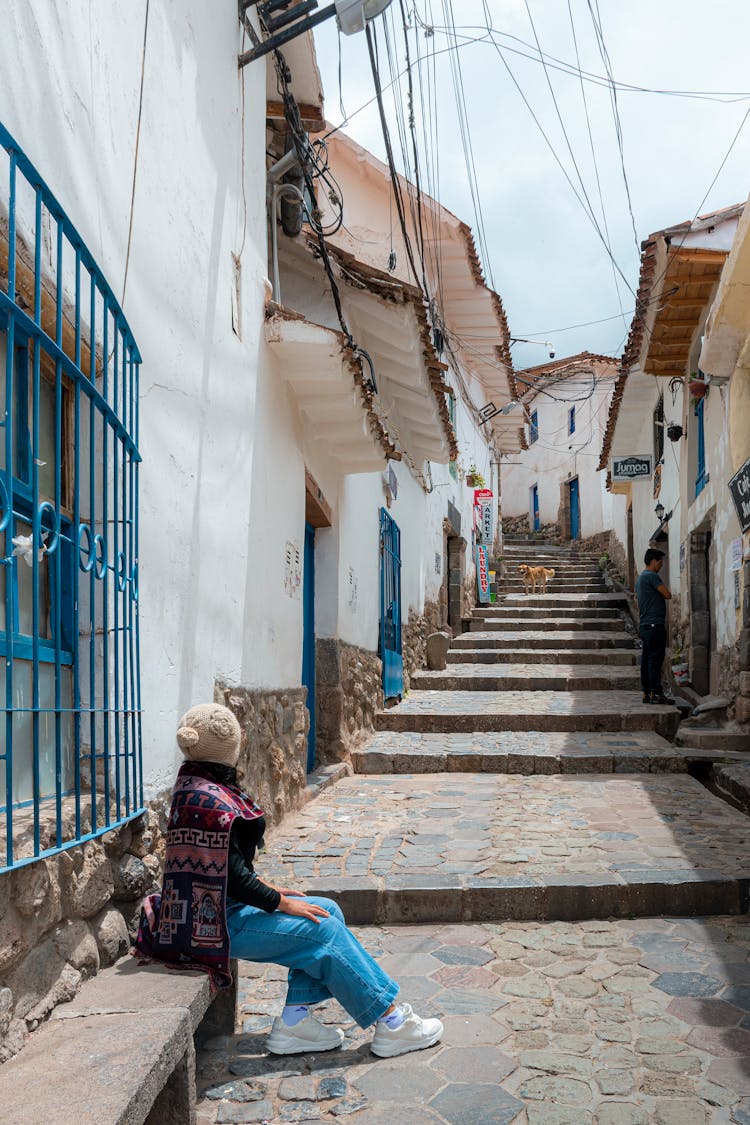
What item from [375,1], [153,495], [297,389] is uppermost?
[375,1]

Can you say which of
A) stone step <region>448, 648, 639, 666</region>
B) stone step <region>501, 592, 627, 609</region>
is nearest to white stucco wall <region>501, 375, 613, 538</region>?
stone step <region>501, 592, 627, 609</region>

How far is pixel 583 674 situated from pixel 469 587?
5686 mm

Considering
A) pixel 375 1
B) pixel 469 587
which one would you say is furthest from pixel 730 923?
pixel 469 587

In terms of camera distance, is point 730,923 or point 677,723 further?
point 677,723

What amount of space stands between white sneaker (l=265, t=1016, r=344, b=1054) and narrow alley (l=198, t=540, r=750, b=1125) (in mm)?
43

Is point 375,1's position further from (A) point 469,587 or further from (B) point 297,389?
(A) point 469,587

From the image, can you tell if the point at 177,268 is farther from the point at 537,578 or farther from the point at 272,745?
the point at 537,578

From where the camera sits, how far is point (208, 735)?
9.98ft

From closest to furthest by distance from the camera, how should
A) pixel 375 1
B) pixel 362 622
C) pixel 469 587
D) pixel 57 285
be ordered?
pixel 57 285 < pixel 375 1 < pixel 362 622 < pixel 469 587

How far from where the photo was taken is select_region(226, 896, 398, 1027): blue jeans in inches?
121

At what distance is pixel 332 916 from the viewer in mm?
3225

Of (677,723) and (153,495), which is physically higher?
(153,495)

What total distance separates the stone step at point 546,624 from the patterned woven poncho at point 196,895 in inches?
509

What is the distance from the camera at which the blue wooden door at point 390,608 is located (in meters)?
10.0
